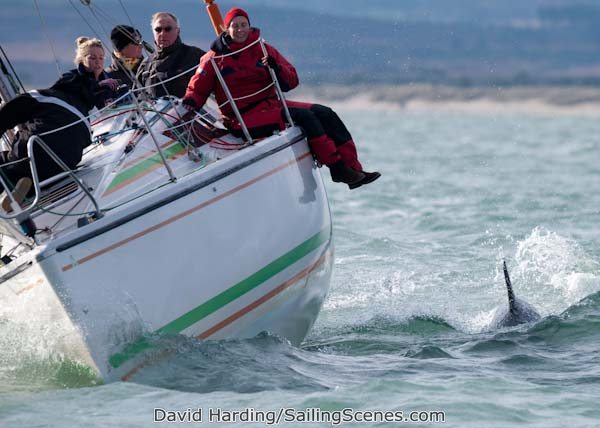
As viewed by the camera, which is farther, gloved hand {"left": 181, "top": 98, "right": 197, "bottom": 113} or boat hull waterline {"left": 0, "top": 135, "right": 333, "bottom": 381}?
gloved hand {"left": 181, "top": 98, "right": 197, "bottom": 113}

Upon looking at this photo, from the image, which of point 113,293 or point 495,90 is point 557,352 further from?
point 495,90

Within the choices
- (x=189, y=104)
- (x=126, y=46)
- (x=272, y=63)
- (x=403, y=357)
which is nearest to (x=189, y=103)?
(x=189, y=104)

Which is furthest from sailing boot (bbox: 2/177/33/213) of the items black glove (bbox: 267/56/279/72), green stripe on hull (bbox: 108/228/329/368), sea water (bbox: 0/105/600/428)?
black glove (bbox: 267/56/279/72)

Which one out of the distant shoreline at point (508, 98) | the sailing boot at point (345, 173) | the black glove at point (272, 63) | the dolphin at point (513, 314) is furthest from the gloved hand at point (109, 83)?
the distant shoreline at point (508, 98)

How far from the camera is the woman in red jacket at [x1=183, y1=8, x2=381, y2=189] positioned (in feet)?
23.2

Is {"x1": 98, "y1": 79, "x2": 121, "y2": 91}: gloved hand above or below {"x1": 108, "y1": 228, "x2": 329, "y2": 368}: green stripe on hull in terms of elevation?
above

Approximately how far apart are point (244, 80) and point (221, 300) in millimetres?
1373

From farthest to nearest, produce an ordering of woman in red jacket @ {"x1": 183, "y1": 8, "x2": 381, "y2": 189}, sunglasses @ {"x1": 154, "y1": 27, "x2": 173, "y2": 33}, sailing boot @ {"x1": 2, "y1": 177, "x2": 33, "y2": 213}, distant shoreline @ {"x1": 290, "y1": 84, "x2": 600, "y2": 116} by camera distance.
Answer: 1. distant shoreline @ {"x1": 290, "y1": 84, "x2": 600, "y2": 116}
2. sunglasses @ {"x1": 154, "y1": 27, "x2": 173, "y2": 33}
3. woman in red jacket @ {"x1": 183, "y1": 8, "x2": 381, "y2": 189}
4. sailing boot @ {"x1": 2, "y1": 177, "x2": 33, "y2": 213}

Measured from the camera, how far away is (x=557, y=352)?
6.85m

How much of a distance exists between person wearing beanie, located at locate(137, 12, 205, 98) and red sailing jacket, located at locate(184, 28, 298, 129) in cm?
65

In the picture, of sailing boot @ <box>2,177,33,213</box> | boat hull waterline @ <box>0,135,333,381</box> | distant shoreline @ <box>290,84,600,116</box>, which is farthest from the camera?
distant shoreline @ <box>290,84,600,116</box>

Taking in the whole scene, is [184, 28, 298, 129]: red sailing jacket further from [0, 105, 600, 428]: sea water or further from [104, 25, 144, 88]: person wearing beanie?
[0, 105, 600, 428]: sea water

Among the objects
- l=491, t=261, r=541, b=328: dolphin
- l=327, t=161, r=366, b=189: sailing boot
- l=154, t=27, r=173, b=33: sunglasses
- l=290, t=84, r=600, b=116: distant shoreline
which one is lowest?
l=290, t=84, r=600, b=116: distant shoreline

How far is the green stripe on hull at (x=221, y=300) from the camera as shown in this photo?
608 cm
